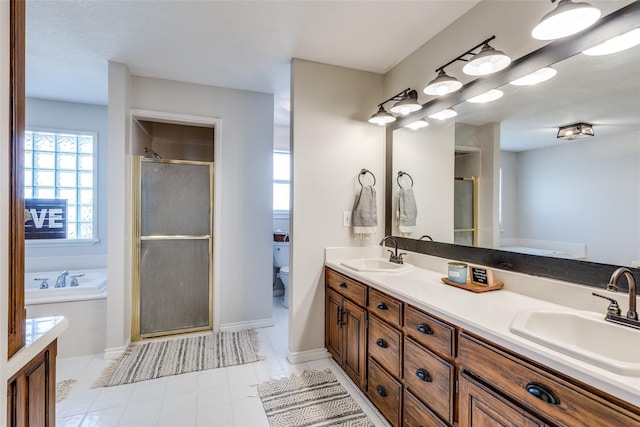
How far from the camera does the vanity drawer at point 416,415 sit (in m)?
1.37

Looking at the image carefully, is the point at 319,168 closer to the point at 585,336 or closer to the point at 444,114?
the point at 444,114

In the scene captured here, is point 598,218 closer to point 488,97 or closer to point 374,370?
point 488,97

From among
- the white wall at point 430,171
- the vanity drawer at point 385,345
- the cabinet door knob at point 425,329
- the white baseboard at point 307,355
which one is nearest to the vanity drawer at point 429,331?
the cabinet door knob at point 425,329

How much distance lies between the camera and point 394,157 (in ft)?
8.56

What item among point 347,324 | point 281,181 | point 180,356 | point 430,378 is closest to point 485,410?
point 430,378

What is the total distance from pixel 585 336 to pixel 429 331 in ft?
1.87

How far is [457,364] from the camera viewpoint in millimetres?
1262

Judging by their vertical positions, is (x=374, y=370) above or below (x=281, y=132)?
below

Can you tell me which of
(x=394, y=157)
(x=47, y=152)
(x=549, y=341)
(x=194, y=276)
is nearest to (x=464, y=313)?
(x=549, y=341)

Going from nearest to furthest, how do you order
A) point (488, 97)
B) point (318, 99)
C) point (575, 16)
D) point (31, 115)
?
1. point (575, 16)
2. point (488, 97)
3. point (318, 99)
4. point (31, 115)

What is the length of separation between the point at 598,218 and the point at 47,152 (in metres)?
4.88

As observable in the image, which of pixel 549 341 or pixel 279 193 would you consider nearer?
pixel 549 341

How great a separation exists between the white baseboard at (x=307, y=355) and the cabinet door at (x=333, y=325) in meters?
0.09

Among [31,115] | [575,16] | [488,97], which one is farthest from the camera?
[31,115]
